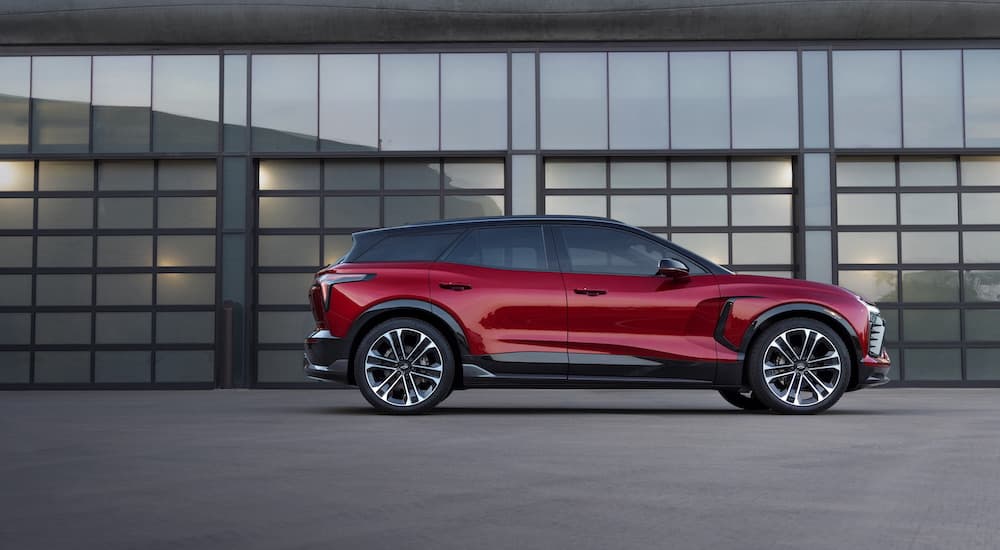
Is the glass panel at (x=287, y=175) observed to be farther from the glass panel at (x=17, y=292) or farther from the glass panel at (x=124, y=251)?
the glass panel at (x=17, y=292)

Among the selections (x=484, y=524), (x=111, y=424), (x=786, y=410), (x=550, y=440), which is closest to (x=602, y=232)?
(x=786, y=410)

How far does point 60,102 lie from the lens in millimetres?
17219

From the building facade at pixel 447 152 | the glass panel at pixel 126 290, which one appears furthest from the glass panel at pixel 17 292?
the glass panel at pixel 126 290

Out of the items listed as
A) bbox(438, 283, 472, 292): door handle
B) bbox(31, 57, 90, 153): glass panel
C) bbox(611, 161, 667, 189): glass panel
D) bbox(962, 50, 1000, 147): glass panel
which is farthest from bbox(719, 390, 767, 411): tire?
bbox(31, 57, 90, 153): glass panel

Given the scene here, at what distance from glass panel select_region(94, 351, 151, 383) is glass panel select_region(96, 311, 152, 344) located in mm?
182

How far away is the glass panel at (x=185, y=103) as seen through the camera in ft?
56.2

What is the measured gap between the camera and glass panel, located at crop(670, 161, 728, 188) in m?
17.1

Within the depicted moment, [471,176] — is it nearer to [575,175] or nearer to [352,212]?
[575,175]

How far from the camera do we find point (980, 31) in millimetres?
17031

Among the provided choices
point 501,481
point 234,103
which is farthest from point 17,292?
point 501,481

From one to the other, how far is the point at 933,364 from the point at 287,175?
9828mm

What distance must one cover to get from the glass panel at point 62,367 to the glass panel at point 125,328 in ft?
1.29

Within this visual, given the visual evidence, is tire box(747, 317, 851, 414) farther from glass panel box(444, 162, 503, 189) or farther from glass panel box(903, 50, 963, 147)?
glass panel box(903, 50, 963, 147)

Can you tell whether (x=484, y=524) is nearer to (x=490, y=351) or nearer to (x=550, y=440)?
(x=550, y=440)
